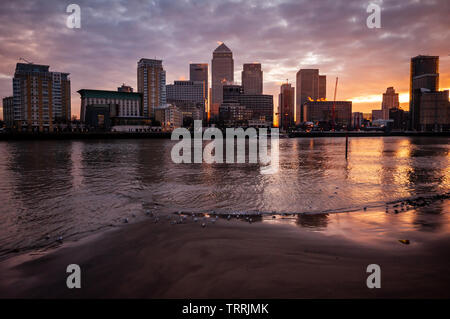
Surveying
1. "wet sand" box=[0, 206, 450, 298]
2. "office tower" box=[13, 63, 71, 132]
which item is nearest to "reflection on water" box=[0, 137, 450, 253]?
"wet sand" box=[0, 206, 450, 298]

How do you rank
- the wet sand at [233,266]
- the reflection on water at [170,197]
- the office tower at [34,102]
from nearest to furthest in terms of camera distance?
the wet sand at [233,266], the reflection on water at [170,197], the office tower at [34,102]

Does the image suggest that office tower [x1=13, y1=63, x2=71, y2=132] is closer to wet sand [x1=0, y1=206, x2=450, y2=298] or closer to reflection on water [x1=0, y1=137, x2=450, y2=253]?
reflection on water [x1=0, y1=137, x2=450, y2=253]

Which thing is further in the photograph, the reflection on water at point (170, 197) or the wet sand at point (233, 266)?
the reflection on water at point (170, 197)

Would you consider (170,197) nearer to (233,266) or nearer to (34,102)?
(233,266)

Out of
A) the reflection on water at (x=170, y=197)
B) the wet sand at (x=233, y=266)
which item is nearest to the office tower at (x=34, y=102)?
the reflection on water at (x=170, y=197)

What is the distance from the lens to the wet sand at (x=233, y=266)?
5.51 meters

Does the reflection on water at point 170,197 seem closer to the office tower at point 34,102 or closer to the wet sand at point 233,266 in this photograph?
the wet sand at point 233,266

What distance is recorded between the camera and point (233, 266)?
652 centimetres

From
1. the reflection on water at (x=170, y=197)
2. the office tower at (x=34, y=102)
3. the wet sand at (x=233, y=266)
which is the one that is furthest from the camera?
the office tower at (x=34, y=102)

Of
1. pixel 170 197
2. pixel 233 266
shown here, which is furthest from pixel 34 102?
pixel 233 266

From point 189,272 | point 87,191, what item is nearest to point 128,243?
point 189,272

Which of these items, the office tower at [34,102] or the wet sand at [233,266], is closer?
the wet sand at [233,266]

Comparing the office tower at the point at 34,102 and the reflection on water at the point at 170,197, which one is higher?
the office tower at the point at 34,102
